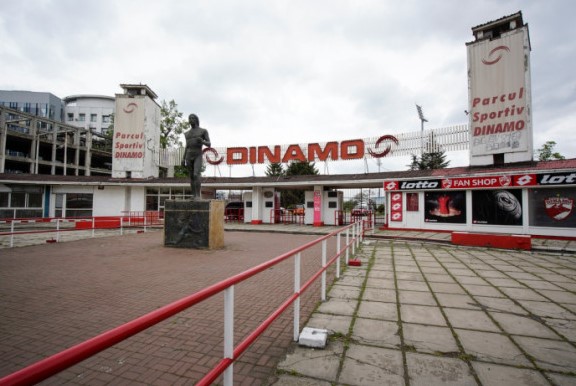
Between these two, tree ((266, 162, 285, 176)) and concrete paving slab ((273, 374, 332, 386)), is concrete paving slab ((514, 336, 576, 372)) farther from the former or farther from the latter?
tree ((266, 162, 285, 176))

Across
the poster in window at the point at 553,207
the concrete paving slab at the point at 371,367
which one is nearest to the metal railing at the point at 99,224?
the concrete paving slab at the point at 371,367

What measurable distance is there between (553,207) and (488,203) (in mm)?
2257

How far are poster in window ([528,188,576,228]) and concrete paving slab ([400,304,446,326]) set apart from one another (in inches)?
466

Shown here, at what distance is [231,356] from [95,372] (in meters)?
1.75

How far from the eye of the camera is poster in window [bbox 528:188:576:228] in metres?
11.7

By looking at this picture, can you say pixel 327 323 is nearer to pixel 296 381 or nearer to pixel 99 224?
pixel 296 381

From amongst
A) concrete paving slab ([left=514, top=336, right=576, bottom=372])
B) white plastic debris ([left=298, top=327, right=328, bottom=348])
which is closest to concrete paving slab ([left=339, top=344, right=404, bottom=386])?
white plastic debris ([left=298, top=327, right=328, bottom=348])

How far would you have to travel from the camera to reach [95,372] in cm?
264

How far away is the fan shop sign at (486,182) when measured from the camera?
11609 millimetres

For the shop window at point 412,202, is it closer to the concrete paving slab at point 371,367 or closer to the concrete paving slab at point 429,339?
the concrete paving slab at point 429,339

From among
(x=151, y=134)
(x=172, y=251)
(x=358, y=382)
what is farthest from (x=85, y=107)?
(x=358, y=382)

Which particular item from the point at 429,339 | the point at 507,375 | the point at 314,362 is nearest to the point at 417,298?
the point at 429,339

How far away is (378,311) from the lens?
412 cm

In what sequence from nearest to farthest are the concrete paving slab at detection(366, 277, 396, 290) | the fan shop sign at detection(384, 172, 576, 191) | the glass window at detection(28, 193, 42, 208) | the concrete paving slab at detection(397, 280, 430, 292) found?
1. the concrete paving slab at detection(397, 280, 430, 292)
2. the concrete paving slab at detection(366, 277, 396, 290)
3. the fan shop sign at detection(384, 172, 576, 191)
4. the glass window at detection(28, 193, 42, 208)
